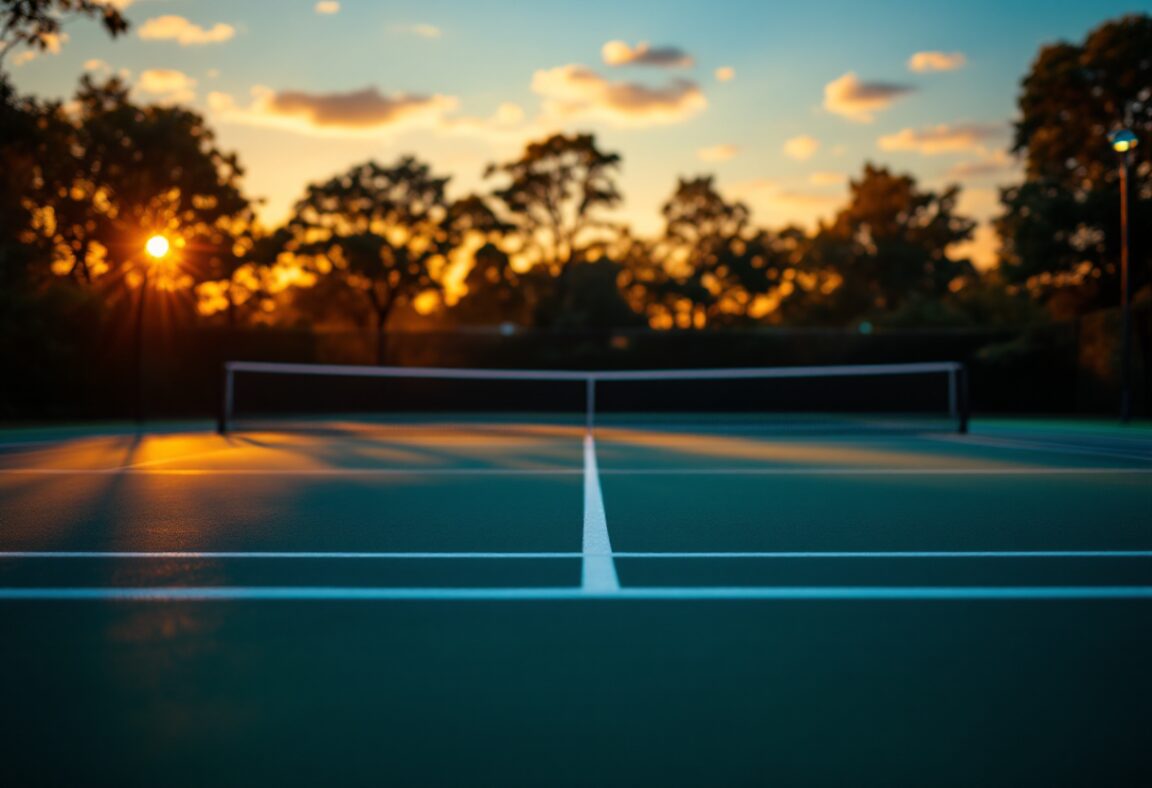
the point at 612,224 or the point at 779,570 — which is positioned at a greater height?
the point at 612,224

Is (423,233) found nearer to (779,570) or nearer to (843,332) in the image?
(843,332)

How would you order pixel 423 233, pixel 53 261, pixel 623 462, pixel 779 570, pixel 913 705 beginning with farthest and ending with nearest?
pixel 423 233
pixel 53 261
pixel 623 462
pixel 779 570
pixel 913 705

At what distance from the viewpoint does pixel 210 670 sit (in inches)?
124

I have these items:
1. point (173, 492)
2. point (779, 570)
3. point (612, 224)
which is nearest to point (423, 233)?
point (612, 224)

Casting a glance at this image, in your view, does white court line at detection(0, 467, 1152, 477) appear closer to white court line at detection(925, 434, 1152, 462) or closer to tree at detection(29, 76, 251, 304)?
white court line at detection(925, 434, 1152, 462)

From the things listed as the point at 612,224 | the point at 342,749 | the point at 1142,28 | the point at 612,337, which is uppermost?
the point at 1142,28

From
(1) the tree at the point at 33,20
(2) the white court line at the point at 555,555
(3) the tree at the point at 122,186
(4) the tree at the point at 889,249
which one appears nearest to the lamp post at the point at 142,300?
(1) the tree at the point at 33,20

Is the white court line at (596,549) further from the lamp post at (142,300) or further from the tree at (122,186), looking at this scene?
the tree at (122,186)

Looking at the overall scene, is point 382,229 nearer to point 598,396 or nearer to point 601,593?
point 598,396

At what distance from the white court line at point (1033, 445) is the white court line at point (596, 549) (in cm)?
791

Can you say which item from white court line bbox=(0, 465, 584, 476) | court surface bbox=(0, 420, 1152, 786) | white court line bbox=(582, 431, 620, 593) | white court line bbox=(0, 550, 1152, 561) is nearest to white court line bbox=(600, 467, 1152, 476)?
white court line bbox=(0, 465, 584, 476)

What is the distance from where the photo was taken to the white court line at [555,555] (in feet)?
16.9

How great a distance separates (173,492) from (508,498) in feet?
9.55

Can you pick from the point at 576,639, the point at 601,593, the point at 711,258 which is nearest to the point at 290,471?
the point at 601,593
